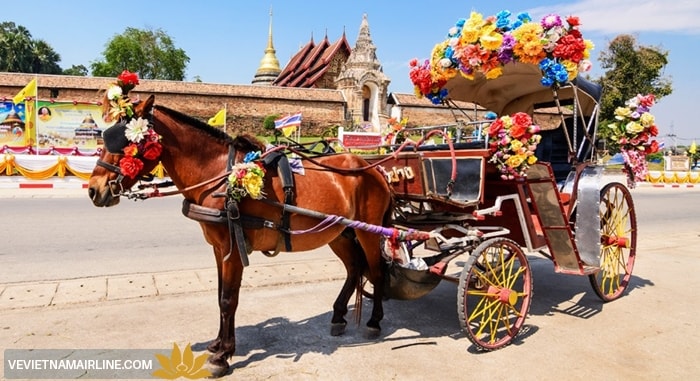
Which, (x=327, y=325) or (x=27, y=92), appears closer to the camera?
(x=327, y=325)

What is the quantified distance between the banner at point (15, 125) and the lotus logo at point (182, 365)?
23.8m

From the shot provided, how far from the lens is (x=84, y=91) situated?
30297 mm

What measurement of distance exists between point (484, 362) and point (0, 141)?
85.2ft

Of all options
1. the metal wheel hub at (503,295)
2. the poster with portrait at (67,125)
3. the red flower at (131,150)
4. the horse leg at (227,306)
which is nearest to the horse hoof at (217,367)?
the horse leg at (227,306)

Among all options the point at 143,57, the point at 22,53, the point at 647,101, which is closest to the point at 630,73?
the point at 647,101

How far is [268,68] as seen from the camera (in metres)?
50.5

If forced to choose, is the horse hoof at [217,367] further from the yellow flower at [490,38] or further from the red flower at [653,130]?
the red flower at [653,130]

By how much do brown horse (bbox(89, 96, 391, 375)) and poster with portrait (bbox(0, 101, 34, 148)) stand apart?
23.9m

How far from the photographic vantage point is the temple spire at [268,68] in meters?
50.0

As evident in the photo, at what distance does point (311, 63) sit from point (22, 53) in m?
34.8

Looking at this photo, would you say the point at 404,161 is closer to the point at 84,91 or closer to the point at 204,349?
the point at 204,349

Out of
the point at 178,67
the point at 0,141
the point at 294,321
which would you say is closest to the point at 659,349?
the point at 294,321

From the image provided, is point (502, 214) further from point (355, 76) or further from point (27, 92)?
point (355, 76)

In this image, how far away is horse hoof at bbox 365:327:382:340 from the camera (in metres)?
3.91
